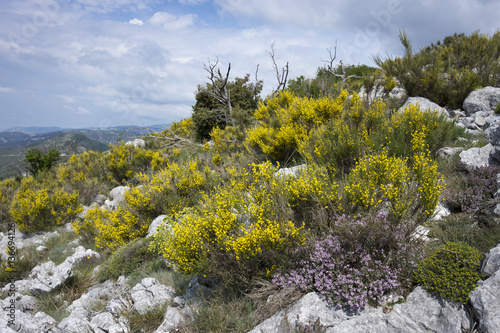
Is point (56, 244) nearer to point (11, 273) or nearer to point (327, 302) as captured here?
point (11, 273)

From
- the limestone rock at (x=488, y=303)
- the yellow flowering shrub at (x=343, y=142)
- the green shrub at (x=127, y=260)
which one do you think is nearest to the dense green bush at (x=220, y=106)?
the yellow flowering shrub at (x=343, y=142)

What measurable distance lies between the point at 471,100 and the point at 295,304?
27.2 ft

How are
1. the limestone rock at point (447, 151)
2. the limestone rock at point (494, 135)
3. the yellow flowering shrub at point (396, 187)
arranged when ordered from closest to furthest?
the yellow flowering shrub at point (396, 187) → the limestone rock at point (494, 135) → the limestone rock at point (447, 151)

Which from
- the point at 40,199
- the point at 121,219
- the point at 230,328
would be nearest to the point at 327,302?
the point at 230,328

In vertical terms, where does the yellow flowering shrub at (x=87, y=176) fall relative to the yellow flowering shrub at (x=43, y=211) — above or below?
above

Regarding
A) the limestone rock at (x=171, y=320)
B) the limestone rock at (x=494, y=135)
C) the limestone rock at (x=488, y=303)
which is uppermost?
the limestone rock at (x=494, y=135)

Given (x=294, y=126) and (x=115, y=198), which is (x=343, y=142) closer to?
(x=294, y=126)

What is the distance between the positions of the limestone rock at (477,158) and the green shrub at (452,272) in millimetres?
2255

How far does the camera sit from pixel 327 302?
107 inches

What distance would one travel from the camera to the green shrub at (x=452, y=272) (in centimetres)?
244

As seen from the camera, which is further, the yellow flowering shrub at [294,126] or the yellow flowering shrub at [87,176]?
the yellow flowering shrub at [87,176]

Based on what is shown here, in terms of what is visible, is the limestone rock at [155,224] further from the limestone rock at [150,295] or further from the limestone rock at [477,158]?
the limestone rock at [477,158]

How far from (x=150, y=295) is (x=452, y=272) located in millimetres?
3779

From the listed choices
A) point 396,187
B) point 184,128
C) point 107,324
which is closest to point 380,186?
point 396,187
